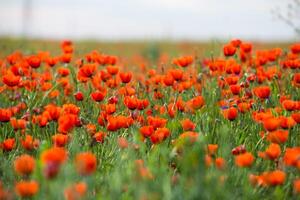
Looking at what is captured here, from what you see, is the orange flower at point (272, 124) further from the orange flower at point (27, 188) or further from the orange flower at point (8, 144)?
the orange flower at point (8, 144)

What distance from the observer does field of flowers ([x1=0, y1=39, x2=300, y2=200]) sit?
202 centimetres

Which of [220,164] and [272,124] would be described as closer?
[220,164]

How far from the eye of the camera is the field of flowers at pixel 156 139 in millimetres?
2017

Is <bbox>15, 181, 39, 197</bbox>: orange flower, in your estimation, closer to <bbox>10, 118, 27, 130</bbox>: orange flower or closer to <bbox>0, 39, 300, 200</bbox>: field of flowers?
<bbox>0, 39, 300, 200</bbox>: field of flowers

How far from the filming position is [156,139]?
2.60 m

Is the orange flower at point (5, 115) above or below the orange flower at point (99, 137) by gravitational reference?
above

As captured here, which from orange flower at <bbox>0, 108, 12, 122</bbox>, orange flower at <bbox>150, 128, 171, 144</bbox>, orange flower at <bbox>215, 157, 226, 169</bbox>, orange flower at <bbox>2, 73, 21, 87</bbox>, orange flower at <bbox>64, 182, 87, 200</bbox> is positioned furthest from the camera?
orange flower at <bbox>2, 73, 21, 87</bbox>

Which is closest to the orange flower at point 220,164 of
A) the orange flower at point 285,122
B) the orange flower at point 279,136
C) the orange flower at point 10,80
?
the orange flower at point 279,136

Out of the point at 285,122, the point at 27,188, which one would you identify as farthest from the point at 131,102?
the point at 27,188

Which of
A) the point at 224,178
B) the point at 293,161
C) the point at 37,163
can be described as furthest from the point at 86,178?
the point at 293,161

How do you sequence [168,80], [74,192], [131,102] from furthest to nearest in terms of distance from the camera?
[168,80]
[131,102]
[74,192]

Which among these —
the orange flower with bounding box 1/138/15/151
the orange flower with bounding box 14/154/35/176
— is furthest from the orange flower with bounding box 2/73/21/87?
the orange flower with bounding box 14/154/35/176

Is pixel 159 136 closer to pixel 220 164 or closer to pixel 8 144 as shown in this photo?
pixel 220 164

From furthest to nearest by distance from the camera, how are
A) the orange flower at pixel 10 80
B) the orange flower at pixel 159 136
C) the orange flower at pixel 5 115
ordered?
the orange flower at pixel 10 80, the orange flower at pixel 5 115, the orange flower at pixel 159 136
